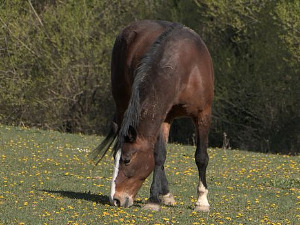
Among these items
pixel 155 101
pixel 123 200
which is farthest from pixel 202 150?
pixel 123 200

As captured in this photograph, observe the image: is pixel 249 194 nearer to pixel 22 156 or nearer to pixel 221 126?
pixel 22 156

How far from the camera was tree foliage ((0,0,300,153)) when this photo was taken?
94.1 ft

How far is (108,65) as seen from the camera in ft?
101

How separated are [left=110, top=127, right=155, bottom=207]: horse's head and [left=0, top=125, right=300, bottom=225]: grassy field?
206mm

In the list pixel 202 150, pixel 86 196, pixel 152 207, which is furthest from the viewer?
pixel 86 196

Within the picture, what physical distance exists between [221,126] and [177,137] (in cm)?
267

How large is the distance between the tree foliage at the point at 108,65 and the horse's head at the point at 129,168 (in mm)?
19031

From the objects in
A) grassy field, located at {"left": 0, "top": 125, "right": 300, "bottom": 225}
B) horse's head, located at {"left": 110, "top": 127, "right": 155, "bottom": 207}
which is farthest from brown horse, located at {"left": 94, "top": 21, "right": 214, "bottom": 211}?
grassy field, located at {"left": 0, "top": 125, "right": 300, "bottom": 225}

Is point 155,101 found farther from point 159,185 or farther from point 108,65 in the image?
point 108,65

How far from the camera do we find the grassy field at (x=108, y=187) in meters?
9.24

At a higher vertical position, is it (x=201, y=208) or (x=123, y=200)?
(x=123, y=200)

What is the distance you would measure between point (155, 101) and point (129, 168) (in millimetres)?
871

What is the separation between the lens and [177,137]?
106 ft

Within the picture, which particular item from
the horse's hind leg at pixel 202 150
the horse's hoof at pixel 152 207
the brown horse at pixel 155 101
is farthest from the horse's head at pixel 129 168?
the horse's hind leg at pixel 202 150
